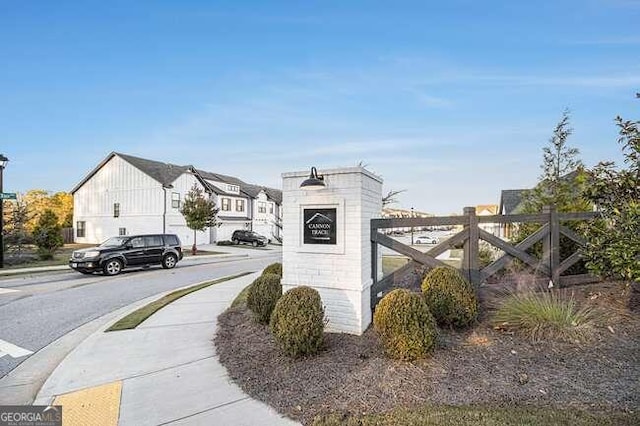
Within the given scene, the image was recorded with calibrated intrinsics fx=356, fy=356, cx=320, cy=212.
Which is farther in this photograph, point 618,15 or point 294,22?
point 294,22

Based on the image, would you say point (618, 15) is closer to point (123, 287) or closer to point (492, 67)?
point (492, 67)

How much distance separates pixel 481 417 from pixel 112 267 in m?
16.2

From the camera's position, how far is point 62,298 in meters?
10.2

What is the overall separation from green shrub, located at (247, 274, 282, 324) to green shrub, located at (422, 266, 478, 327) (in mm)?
2515

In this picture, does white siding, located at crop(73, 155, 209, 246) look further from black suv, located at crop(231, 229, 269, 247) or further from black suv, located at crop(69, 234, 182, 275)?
black suv, located at crop(69, 234, 182, 275)

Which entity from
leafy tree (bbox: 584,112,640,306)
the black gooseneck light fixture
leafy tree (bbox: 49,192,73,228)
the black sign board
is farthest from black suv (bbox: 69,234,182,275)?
leafy tree (bbox: 49,192,73,228)

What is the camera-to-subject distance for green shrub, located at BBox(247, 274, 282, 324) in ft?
19.9

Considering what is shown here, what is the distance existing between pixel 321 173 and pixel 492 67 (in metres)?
8.08

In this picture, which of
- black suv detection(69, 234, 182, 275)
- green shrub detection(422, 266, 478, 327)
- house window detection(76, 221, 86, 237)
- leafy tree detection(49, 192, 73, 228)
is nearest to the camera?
green shrub detection(422, 266, 478, 327)

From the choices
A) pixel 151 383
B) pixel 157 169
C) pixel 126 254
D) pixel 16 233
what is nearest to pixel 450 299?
pixel 151 383

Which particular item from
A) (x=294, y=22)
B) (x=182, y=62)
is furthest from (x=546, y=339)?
(x=182, y=62)

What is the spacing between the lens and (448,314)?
5.06 m

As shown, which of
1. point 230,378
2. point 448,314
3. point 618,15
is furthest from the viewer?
point 618,15

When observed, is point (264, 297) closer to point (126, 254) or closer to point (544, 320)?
point (544, 320)
